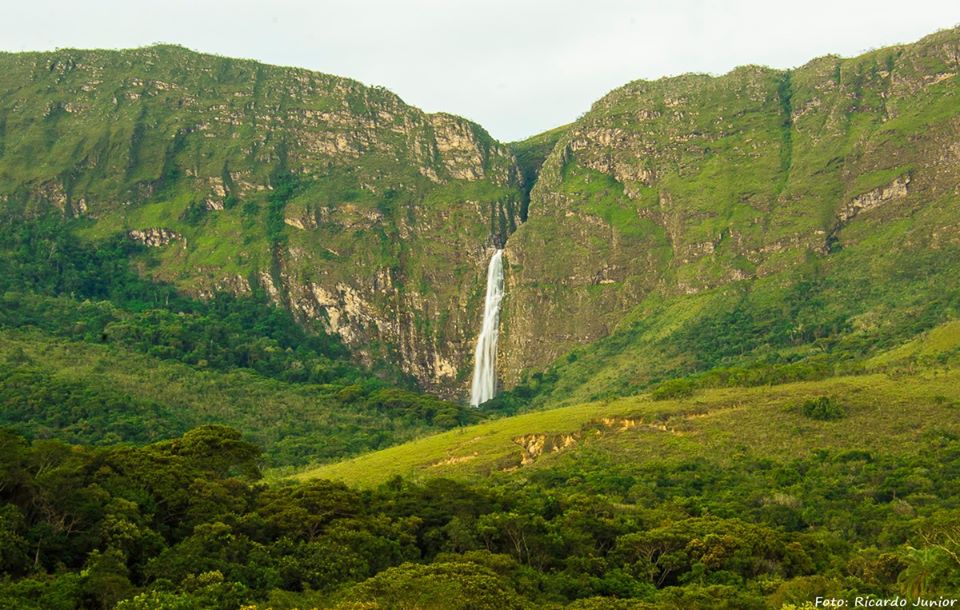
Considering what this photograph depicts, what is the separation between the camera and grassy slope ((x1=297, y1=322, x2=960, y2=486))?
102 m

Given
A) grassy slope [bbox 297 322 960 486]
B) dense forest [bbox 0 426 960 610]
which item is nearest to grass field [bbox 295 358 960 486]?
grassy slope [bbox 297 322 960 486]

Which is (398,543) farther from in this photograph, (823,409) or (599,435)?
(823,409)

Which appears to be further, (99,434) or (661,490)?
(99,434)

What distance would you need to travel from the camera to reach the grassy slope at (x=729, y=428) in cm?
10219

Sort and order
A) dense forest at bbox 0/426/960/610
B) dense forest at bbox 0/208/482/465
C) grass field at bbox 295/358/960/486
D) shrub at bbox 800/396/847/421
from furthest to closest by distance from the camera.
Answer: dense forest at bbox 0/208/482/465, shrub at bbox 800/396/847/421, grass field at bbox 295/358/960/486, dense forest at bbox 0/426/960/610

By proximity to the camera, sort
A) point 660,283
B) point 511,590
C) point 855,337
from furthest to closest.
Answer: point 660,283
point 855,337
point 511,590

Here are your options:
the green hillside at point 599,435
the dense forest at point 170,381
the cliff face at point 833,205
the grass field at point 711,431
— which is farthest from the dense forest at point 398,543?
the cliff face at point 833,205

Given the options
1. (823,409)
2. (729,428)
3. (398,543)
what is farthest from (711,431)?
(398,543)

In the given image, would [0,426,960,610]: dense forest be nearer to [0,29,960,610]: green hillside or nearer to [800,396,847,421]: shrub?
[0,29,960,610]: green hillside

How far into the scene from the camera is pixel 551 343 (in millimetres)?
198625

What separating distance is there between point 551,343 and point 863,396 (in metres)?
91.9

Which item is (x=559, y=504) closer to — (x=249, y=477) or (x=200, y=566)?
(x=249, y=477)

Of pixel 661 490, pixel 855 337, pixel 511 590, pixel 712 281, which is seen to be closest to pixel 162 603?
pixel 511 590

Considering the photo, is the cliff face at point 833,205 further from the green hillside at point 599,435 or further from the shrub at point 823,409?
the shrub at point 823,409
